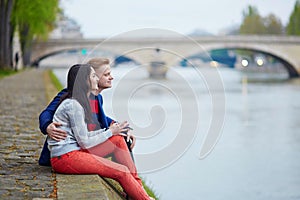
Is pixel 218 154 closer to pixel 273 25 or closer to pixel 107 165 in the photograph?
pixel 107 165

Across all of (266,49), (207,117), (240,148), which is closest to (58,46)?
(266,49)

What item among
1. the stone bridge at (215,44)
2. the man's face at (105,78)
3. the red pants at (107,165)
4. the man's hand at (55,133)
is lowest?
the stone bridge at (215,44)

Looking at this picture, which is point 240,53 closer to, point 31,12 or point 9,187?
point 31,12

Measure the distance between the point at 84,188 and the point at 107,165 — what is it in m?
0.36

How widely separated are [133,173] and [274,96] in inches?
780

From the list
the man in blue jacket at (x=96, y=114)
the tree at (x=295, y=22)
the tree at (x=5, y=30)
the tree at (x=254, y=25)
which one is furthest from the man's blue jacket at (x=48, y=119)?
the tree at (x=254, y=25)

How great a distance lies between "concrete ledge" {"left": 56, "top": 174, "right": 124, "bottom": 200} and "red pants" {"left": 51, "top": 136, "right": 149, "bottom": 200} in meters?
0.05

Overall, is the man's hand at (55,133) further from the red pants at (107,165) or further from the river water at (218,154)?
the river water at (218,154)

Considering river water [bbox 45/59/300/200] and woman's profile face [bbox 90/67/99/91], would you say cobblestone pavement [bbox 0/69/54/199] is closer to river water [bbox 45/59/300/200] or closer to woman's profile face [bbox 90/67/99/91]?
woman's profile face [bbox 90/67/99/91]

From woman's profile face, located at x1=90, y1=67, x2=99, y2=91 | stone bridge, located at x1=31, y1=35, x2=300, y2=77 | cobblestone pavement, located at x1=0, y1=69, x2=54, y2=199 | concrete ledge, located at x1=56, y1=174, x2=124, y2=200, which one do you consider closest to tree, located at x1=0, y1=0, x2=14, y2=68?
cobblestone pavement, located at x1=0, y1=69, x2=54, y2=199

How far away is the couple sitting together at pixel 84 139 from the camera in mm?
3975

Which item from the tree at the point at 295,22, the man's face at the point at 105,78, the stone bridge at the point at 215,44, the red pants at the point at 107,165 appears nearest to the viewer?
the red pants at the point at 107,165

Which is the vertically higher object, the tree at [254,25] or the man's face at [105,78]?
the man's face at [105,78]

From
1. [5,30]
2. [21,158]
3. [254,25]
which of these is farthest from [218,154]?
[254,25]
